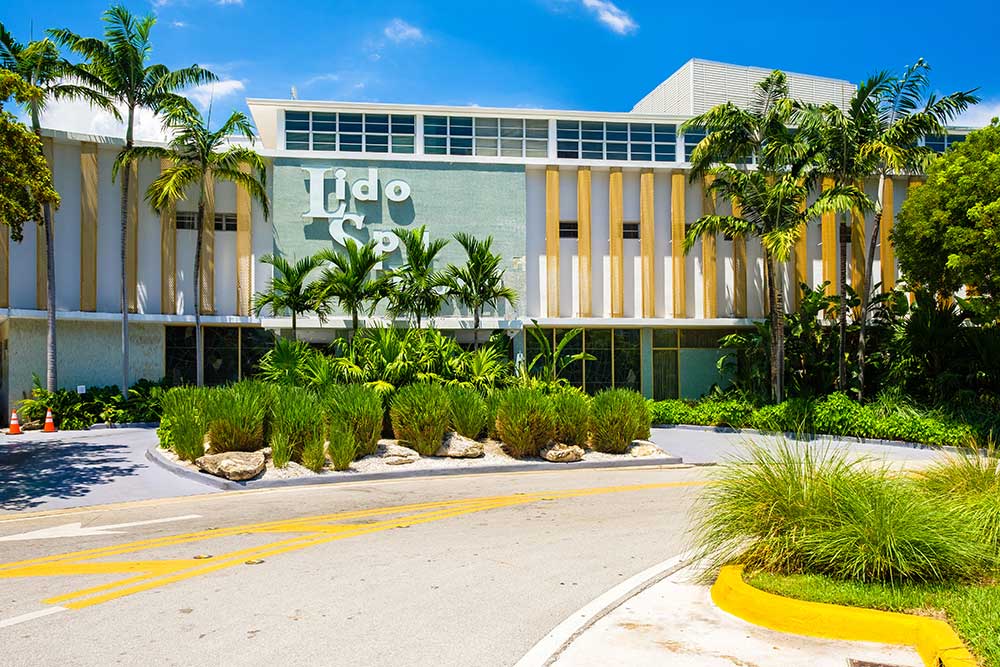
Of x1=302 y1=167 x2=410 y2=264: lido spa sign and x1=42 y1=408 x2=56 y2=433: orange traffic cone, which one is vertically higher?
x1=302 y1=167 x2=410 y2=264: lido spa sign

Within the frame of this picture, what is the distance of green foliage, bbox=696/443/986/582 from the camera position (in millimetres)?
6480

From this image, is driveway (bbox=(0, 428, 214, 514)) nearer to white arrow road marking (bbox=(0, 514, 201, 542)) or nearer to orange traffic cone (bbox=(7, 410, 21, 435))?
orange traffic cone (bbox=(7, 410, 21, 435))

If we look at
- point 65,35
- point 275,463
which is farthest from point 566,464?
point 65,35

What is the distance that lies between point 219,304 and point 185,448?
1287cm

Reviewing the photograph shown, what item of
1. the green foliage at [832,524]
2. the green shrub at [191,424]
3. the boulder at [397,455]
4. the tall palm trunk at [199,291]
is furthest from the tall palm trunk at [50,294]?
the green foliage at [832,524]

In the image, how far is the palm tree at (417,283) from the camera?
79.5 feet

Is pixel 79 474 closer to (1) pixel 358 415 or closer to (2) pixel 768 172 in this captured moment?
(1) pixel 358 415

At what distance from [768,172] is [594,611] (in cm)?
2246

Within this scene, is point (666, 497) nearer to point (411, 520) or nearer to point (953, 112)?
point (411, 520)

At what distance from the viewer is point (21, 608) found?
6.94 m

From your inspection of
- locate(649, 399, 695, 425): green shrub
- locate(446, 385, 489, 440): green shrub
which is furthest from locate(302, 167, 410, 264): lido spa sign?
locate(446, 385, 489, 440): green shrub

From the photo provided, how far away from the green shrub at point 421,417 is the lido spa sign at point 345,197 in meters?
11.4

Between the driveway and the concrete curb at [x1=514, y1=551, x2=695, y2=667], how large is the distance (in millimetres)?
8894

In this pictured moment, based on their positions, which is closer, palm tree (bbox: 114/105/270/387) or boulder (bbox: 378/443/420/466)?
boulder (bbox: 378/443/420/466)
